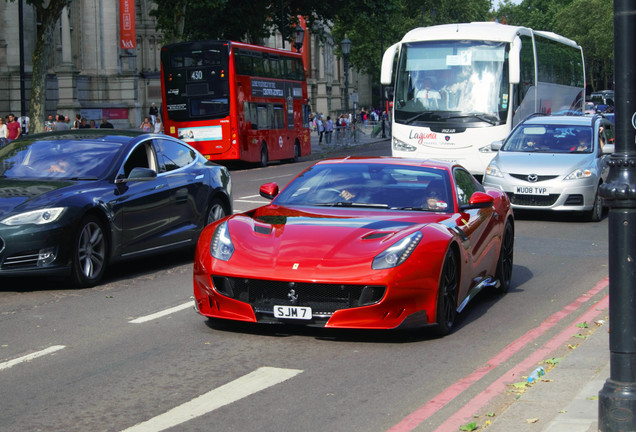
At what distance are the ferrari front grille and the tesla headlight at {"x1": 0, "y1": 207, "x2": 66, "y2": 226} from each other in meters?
3.07

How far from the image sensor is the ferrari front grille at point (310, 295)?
732cm

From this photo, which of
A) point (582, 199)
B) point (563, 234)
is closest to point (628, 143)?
point (563, 234)

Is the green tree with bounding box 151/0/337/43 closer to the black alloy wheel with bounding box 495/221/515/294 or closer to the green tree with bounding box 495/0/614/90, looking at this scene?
the black alloy wheel with bounding box 495/221/515/294

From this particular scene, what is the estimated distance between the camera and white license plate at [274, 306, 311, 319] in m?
7.36

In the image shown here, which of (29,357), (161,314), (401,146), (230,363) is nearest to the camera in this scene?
(230,363)

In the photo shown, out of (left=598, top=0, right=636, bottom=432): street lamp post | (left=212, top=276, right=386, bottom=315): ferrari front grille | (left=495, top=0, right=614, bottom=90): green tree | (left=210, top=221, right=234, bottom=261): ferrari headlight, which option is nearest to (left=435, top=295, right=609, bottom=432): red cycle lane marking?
(left=598, top=0, right=636, bottom=432): street lamp post

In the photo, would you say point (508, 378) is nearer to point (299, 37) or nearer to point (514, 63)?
point (514, 63)

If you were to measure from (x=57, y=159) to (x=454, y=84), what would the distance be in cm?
1414

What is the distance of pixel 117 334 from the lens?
8031mm

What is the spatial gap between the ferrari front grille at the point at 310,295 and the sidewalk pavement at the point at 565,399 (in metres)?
1.47

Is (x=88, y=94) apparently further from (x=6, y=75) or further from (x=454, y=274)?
(x=454, y=274)

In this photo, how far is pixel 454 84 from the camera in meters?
23.5

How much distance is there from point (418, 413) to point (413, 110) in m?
18.4

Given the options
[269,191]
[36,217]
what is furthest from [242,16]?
[269,191]
